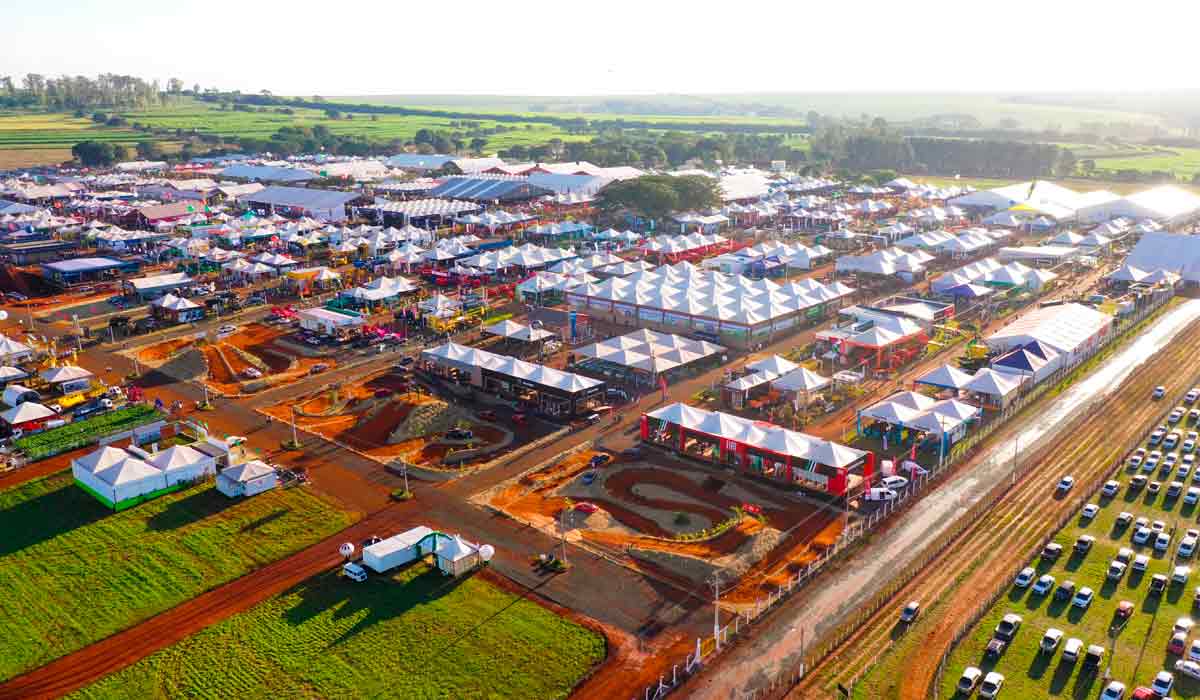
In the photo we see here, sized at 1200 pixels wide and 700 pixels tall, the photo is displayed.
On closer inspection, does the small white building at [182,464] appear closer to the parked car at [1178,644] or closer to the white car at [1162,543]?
the parked car at [1178,644]

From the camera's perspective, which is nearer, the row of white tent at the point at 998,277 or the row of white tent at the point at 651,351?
the row of white tent at the point at 651,351

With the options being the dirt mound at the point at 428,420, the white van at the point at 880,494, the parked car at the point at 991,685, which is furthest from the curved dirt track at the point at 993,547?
the dirt mound at the point at 428,420

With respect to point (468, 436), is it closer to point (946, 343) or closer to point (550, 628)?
point (550, 628)

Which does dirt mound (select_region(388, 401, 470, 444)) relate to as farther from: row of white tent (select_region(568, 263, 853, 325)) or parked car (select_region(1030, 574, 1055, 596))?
parked car (select_region(1030, 574, 1055, 596))

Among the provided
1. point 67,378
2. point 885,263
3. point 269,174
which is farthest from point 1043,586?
point 269,174

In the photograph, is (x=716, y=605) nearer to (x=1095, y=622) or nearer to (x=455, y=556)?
(x=455, y=556)

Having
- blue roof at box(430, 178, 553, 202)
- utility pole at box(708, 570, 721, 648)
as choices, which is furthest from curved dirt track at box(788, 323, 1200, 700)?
blue roof at box(430, 178, 553, 202)

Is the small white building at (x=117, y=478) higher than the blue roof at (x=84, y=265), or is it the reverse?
the blue roof at (x=84, y=265)

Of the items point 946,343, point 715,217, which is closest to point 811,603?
point 946,343
